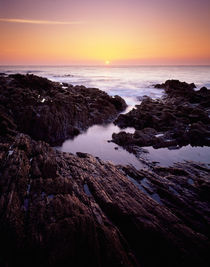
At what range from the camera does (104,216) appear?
213 inches

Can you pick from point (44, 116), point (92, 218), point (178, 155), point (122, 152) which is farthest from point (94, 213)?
point (44, 116)

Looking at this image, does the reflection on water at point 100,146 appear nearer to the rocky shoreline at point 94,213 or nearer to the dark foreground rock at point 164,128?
the dark foreground rock at point 164,128

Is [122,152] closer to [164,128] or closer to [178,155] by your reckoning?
[178,155]

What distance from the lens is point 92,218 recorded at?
5082mm

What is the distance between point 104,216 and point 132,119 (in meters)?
15.8

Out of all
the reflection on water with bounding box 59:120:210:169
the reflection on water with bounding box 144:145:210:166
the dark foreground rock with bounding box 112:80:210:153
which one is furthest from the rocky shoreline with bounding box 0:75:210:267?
the dark foreground rock with bounding box 112:80:210:153

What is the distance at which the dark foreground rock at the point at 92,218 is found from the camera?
13.6 feet

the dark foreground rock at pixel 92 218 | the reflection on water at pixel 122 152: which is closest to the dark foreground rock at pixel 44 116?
the reflection on water at pixel 122 152

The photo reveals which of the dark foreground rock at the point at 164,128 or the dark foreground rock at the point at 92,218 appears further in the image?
the dark foreground rock at the point at 164,128

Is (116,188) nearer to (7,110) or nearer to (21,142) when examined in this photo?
(21,142)

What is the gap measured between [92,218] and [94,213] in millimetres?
331

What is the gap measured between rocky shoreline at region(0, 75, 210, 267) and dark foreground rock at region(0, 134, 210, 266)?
2 centimetres

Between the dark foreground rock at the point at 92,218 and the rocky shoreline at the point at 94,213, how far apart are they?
0.02 m

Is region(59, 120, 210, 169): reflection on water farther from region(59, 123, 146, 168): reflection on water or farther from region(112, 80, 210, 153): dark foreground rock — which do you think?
region(112, 80, 210, 153): dark foreground rock
